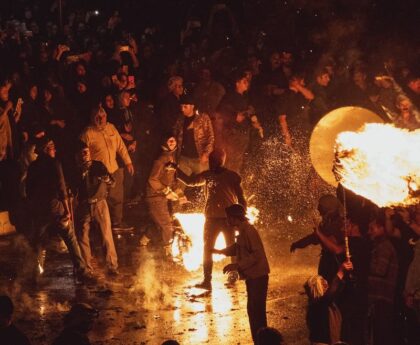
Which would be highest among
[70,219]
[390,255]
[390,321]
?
[70,219]

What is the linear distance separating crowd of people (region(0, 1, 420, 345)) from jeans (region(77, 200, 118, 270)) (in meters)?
0.02

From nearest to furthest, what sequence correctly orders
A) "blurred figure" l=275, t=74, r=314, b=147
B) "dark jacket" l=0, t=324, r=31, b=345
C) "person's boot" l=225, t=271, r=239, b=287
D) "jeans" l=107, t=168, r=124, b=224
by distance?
"dark jacket" l=0, t=324, r=31, b=345 → "person's boot" l=225, t=271, r=239, b=287 → "jeans" l=107, t=168, r=124, b=224 → "blurred figure" l=275, t=74, r=314, b=147

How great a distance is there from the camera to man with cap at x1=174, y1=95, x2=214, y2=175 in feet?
47.6

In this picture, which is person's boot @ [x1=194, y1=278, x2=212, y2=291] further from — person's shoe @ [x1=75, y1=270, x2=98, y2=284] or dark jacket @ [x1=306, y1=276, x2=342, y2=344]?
dark jacket @ [x1=306, y1=276, x2=342, y2=344]

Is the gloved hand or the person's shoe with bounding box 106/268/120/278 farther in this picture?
the gloved hand

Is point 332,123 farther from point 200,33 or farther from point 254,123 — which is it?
point 200,33

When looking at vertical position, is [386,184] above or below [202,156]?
below

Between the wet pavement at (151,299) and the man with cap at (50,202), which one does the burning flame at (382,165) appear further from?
the man with cap at (50,202)

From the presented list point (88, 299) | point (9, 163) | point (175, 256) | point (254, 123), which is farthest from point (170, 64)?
point (88, 299)

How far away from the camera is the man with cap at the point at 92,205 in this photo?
1202 centimetres

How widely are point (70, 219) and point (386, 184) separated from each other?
5.30 meters

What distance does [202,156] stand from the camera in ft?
48.1

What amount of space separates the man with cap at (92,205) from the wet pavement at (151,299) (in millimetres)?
353

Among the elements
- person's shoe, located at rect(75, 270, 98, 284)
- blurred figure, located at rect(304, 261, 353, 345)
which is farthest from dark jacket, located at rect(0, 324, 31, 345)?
person's shoe, located at rect(75, 270, 98, 284)
